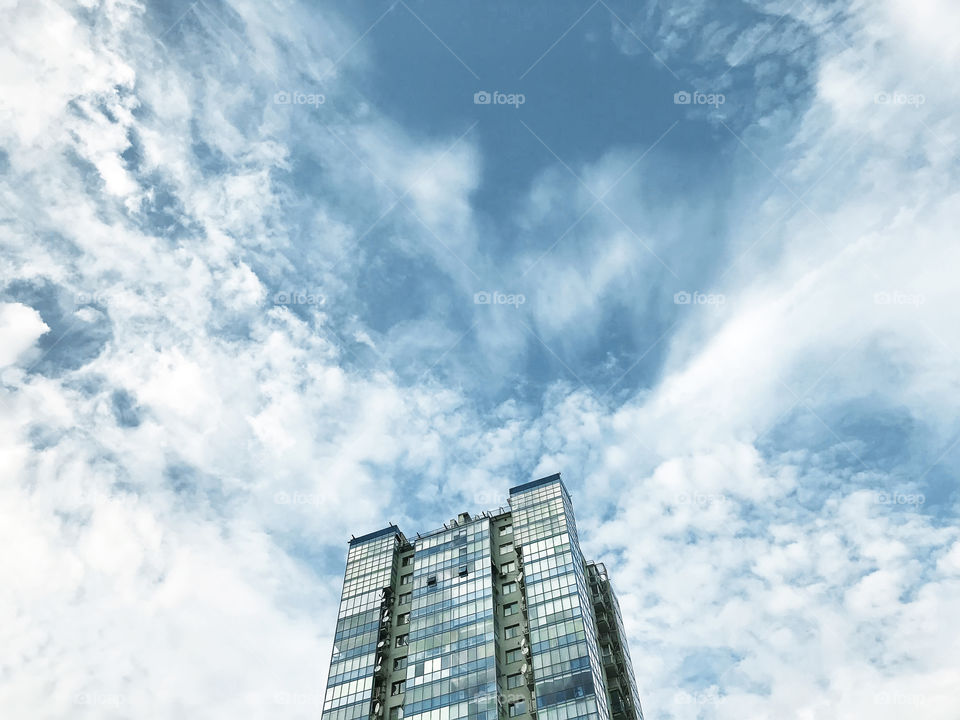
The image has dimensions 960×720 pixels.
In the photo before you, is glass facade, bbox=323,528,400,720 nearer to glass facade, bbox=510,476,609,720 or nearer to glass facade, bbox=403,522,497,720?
glass facade, bbox=403,522,497,720

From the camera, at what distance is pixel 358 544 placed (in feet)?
330

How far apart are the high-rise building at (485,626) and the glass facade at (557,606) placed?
13cm

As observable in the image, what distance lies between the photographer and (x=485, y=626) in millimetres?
80500

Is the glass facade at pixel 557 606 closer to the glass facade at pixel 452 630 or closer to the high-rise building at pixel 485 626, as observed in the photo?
the high-rise building at pixel 485 626

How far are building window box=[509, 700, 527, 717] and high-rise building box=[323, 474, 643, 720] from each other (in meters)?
0.12

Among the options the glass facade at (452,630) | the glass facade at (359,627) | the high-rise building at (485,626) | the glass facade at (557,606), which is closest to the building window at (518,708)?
the high-rise building at (485,626)

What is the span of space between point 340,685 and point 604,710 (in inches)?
1220

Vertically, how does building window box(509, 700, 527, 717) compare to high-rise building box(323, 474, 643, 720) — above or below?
below

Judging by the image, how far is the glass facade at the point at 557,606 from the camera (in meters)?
70.7

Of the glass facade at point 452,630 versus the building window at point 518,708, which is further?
the glass facade at point 452,630

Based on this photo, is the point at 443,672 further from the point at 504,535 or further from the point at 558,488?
the point at 558,488

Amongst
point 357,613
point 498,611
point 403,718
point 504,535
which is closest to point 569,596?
point 498,611

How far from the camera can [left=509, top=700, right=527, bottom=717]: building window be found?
73.1 meters

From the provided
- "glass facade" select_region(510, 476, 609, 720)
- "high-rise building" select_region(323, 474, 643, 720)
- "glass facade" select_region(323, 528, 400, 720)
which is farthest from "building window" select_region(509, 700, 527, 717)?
"glass facade" select_region(323, 528, 400, 720)
